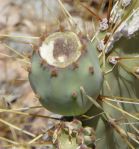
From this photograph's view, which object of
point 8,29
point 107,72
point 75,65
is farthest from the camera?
point 8,29

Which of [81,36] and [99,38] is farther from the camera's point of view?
[99,38]

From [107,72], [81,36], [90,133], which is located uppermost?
[81,36]

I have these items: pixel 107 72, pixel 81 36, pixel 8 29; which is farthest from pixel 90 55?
pixel 8 29

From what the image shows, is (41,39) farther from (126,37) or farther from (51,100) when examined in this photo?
(126,37)

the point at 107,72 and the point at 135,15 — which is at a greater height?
the point at 135,15
